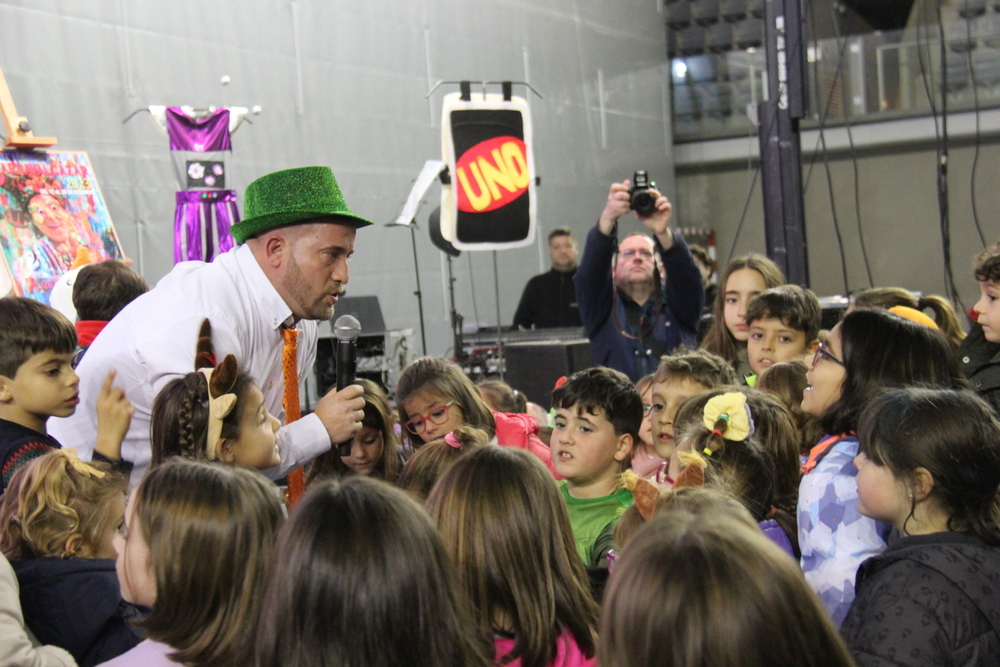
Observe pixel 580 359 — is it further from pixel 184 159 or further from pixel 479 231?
pixel 184 159

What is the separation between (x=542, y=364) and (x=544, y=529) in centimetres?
351

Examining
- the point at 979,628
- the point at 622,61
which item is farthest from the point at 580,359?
the point at 622,61

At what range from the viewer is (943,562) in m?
1.45

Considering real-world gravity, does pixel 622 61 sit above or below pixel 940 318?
above

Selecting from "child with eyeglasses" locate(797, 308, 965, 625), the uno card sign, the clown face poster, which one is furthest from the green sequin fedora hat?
the clown face poster

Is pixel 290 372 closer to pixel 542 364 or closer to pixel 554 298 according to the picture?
pixel 542 364

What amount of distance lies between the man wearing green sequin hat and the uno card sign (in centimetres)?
221

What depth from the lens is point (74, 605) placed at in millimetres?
1757

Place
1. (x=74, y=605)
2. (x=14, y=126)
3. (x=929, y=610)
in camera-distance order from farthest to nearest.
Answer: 1. (x=14, y=126)
2. (x=74, y=605)
3. (x=929, y=610)

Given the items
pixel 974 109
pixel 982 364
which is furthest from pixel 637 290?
pixel 974 109

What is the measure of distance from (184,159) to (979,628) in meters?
5.53

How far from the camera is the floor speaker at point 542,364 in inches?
195

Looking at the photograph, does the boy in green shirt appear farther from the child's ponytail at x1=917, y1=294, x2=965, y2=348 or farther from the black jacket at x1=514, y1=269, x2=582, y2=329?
the black jacket at x1=514, y1=269, x2=582, y2=329

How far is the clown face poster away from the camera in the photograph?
5090 millimetres
